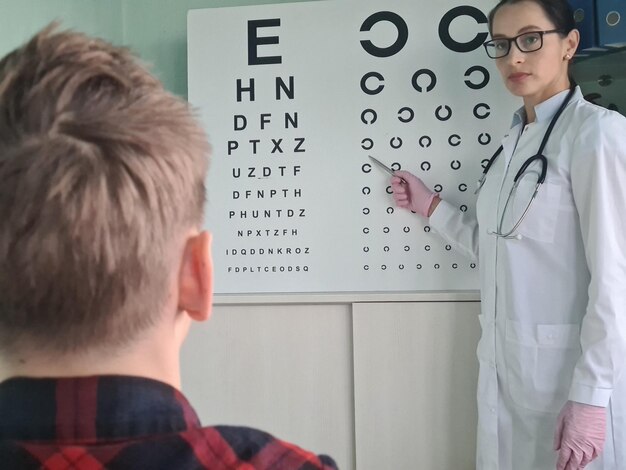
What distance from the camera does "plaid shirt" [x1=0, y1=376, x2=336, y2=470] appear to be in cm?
44

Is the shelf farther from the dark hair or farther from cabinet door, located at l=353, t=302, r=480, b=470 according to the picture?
cabinet door, located at l=353, t=302, r=480, b=470

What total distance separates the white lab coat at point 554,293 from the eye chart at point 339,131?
22 centimetres

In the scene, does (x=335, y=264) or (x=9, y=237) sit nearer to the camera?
(x=9, y=237)

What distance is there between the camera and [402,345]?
1.79 m

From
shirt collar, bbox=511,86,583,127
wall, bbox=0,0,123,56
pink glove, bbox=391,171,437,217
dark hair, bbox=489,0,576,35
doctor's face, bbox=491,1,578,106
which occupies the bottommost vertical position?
pink glove, bbox=391,171,437,217

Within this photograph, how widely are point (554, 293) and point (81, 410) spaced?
1250 millimetres

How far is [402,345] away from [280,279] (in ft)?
1.38

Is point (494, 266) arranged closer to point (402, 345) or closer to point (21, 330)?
point (402, 345)

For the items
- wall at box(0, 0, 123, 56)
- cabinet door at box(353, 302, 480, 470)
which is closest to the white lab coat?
cabinet door at box(353, 302, 480, 470)

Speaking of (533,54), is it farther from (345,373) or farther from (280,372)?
(280,372)

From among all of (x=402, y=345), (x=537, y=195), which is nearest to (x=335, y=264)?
(x=402, y=345)

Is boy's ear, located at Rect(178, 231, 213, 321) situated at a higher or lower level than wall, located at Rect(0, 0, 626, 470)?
higher

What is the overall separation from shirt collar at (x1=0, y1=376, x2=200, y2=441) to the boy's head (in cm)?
3

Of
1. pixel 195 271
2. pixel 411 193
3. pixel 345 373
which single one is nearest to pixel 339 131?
pixel 411 193
